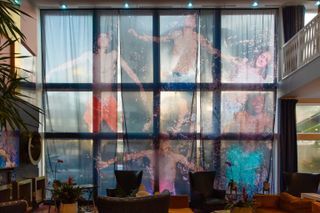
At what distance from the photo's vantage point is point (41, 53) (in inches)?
335

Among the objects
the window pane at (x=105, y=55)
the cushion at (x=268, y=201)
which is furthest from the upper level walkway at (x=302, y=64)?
the window pane at (x=105, y=55)

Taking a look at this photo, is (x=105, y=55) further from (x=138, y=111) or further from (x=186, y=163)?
(x=186, y=163)

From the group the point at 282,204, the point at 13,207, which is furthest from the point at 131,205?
the point at 282,204

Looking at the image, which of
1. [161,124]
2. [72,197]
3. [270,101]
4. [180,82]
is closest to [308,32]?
[270,101]

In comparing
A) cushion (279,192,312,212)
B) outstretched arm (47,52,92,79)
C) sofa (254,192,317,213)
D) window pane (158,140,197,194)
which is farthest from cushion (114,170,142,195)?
cushion (279,192,312,212)

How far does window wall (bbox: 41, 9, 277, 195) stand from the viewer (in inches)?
330

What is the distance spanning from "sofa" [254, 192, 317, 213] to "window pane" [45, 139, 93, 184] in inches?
161

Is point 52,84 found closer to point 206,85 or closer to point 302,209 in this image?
point 206,85

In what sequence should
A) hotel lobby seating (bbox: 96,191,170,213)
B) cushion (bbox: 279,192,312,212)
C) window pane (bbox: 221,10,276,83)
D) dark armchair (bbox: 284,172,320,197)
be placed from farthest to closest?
window pane (bbox: 221,10,276,83) → dark armchair (bbox: 284,172,320,197) → cushion (bbox: 279,192,312,212) → hotel lobby seating (bbox: 96,191,170,213)

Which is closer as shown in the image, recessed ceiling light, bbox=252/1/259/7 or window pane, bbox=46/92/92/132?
recessed ceiling light, bbox=252/1/259/7

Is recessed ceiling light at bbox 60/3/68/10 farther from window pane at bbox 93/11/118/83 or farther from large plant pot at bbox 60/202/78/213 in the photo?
large plant pot at bbox 60/202/78/213

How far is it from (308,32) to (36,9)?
19.4 feet

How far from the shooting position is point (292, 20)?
27.0ft

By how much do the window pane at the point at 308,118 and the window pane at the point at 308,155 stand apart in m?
0.31
